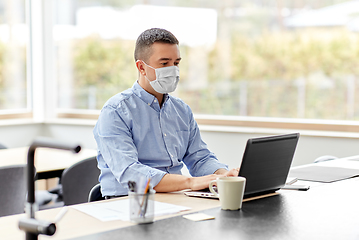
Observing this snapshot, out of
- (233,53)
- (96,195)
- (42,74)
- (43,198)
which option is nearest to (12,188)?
(96,195)

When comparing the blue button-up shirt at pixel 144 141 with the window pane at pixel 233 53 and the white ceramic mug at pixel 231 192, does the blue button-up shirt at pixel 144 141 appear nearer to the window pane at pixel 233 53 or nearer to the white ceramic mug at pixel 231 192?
the white ceramic mug at pixel 231 192

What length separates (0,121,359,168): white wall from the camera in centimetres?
358

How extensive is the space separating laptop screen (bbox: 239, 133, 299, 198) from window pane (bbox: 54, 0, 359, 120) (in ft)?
7.58

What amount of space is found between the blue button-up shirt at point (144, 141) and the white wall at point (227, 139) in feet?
5.87

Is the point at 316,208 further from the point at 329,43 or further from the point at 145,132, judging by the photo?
the point at 329,43

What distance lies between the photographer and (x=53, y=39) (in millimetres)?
5145

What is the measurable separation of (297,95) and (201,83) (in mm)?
929

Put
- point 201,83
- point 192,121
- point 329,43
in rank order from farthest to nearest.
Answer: point 201,83 → point 329,43 → point 192,121

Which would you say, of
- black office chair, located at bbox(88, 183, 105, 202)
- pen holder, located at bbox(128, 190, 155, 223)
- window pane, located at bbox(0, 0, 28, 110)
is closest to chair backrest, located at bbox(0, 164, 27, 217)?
black office chair, located at bbox(88, 183, 105, 202)

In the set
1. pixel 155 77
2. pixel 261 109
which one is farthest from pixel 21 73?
pixel 155 77

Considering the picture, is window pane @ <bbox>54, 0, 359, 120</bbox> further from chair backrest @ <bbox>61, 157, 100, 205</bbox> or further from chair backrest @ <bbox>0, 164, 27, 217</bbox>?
chair backrest @ <bbox>0, 164, 27, 217</bbox>

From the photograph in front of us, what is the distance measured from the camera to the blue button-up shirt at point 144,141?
1.72 metres

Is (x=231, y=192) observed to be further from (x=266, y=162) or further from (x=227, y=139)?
(x=227, y=139)

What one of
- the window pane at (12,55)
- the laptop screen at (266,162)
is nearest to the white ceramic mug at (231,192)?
the laptop screen at (266,162)
